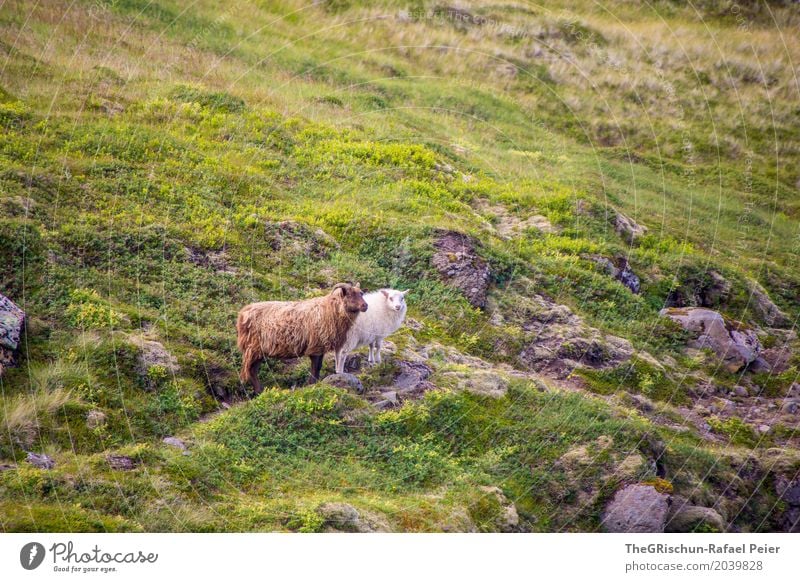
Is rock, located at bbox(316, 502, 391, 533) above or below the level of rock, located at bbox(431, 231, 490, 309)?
below

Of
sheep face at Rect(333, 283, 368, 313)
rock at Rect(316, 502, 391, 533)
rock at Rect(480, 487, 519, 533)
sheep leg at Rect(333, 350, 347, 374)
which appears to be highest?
sheep face at Rect(333, 283, 368, 313)

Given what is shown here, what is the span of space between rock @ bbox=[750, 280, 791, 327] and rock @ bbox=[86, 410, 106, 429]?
21670 millimetres

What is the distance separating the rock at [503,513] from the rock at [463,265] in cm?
831

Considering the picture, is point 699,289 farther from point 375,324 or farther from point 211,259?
point 211,259

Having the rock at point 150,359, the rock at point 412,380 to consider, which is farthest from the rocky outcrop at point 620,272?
the rock at point 150,359

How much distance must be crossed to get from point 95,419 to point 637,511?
10.7 metres

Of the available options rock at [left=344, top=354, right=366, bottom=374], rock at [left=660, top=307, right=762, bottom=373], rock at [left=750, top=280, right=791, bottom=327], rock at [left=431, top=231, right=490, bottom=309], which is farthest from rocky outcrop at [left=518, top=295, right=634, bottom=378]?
rock at [left=750, top=280, right=791, bottom=327]

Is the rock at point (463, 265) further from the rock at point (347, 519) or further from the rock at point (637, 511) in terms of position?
the rock at point (347, 519)

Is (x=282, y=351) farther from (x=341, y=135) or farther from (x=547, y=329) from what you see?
(x=341, y=135)

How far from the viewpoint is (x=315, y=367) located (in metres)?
18.6

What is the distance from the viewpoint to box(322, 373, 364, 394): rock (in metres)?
18.1

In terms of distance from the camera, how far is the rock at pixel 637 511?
54.2ft

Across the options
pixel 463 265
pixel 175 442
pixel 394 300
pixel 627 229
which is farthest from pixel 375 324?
pixel 627 229

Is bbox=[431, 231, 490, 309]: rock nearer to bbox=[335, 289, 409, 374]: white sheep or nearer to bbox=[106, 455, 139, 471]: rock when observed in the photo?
bbox=[335, 289, 409, 374]: white sheep
